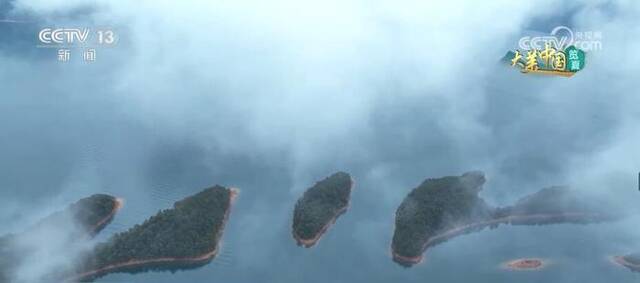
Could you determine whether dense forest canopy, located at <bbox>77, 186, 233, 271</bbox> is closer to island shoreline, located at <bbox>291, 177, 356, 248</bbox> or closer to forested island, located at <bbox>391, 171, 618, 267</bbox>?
island shoreline, located at <bbox>291, 177, 356, 248</bbox>

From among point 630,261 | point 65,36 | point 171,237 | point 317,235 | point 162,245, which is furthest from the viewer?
point 65,36

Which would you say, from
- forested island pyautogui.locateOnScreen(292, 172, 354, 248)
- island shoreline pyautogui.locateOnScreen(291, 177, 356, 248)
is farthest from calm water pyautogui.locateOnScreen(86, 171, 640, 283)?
forested island pyautogui.locateOnScreen(292, 172, 354, 248)

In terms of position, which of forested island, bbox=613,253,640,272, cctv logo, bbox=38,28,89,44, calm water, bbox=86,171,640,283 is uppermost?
cctv logo, bbox=38,28,89,44

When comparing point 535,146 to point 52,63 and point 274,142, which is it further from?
point 52,63

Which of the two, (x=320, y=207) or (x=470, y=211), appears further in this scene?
(x=470, y=211)

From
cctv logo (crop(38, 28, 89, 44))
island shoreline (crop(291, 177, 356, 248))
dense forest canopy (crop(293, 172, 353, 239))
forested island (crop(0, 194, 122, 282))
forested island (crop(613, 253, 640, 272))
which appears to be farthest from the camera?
cctv logo (crop(38, 28, 89, 44))

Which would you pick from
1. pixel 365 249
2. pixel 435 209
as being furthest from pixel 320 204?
pixel 435 209

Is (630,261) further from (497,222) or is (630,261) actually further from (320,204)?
(320,204)

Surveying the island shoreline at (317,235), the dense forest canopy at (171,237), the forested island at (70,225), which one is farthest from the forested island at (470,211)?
the forested island at (70,225)
